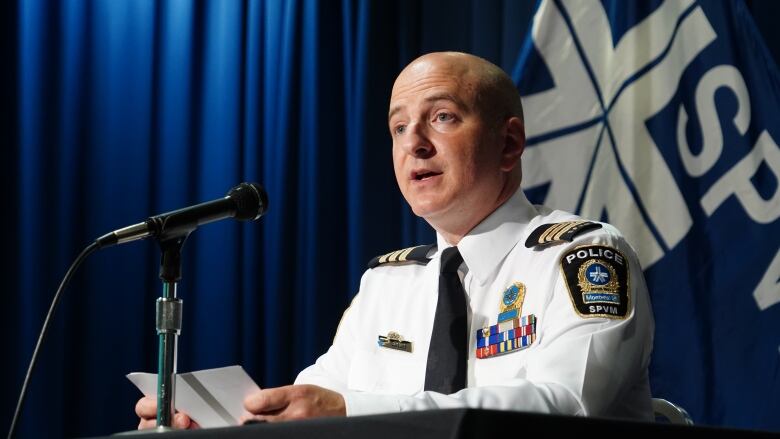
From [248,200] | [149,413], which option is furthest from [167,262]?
[149,413]

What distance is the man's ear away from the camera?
229cm

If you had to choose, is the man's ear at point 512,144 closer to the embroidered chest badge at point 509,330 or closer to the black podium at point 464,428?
the embroidered chest badge at point 509,330

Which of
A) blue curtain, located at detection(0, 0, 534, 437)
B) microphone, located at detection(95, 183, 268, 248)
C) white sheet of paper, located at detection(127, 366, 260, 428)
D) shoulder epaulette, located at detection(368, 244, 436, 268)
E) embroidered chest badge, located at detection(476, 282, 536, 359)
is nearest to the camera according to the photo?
white sheet of paper, located at detection(127, 366, 260, 428)

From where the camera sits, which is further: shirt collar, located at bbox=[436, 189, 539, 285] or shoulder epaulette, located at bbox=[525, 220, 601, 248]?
shirt collar, located at bbox=[436, 189, 539, 285]

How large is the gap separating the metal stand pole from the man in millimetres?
164

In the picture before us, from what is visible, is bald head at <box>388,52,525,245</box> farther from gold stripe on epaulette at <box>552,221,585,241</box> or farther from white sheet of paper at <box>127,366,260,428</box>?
white sheet of paper at <box>127,366,260,428</box>

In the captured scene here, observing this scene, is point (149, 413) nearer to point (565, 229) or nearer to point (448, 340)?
point (448, 340)

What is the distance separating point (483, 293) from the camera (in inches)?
82.5

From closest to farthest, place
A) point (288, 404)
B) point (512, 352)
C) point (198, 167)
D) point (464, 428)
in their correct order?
point (464, 428) < point (288, 404) < point (512, 352) < point (198, 167)

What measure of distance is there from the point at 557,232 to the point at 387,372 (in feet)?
1.66

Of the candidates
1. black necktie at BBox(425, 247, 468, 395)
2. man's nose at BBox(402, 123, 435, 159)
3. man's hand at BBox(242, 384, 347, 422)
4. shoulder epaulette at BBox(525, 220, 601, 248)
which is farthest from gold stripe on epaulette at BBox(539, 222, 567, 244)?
man's hand at BBox(242, 384, 347, 422)

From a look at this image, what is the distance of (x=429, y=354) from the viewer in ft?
6.64

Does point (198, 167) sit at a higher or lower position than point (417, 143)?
lower

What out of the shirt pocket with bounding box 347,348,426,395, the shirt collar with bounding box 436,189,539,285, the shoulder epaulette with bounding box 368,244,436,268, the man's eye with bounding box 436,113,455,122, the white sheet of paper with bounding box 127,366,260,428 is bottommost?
the shirt pocket with bounding box 347,348,426,395
